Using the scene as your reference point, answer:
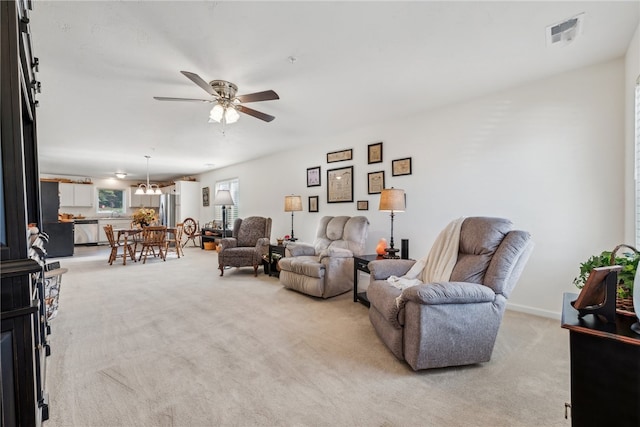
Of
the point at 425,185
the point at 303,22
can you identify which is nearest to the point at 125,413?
the point at 303,22

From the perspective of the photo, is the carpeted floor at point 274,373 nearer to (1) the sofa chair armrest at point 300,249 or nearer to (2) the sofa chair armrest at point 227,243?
(1) the sofa chair armrest at point 300,249

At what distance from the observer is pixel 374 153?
165 inches

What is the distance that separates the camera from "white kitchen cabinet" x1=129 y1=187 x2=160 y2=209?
10.2m

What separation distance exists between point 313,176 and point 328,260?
2142 millimetres

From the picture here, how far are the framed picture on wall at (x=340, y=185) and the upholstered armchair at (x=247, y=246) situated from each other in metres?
1.37

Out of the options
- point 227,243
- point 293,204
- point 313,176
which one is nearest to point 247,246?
point 227,243

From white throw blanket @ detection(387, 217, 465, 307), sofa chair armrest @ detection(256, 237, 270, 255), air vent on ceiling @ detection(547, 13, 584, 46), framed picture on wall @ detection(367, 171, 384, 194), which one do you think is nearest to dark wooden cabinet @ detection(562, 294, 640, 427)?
white throw blanket @ detection(387, 217, 465, 307)

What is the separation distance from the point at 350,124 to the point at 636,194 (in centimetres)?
309

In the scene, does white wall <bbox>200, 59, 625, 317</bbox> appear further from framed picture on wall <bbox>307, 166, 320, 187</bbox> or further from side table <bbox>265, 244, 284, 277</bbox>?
side table <bbox>265, 244, 284, 277</bbox>

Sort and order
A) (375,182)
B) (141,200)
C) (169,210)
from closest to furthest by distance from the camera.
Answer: (375,182) → (169,210) → (141,200)

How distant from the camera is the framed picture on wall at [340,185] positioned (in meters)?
4.54

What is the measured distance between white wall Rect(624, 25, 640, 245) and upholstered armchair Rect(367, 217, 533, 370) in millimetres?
998

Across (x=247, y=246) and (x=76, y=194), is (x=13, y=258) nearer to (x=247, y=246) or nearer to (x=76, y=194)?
(x=247, y=246)

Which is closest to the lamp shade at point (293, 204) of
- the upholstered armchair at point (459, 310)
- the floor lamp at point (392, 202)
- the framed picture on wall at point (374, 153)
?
the framed picture on wall at point (374, 153)
